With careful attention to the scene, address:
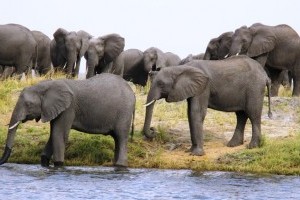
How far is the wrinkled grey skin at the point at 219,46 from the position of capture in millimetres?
29078

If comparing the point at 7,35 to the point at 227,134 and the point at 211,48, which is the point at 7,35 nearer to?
the point at 211,48

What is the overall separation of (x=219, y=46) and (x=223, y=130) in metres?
5.61

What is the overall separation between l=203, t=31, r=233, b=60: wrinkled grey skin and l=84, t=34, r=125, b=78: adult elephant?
2.59 m

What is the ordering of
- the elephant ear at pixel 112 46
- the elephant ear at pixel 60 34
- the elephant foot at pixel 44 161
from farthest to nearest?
the elephant ear at pixel 60 34, the elephant ear at pixel 112 46, the elephant foot at pixel 44 161

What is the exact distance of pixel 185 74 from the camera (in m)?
22.2

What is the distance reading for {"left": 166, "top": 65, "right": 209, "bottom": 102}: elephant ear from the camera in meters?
22.0

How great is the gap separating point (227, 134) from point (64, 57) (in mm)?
9495

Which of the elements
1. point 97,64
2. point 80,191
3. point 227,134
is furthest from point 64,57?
point 80,191

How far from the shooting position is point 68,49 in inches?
1237

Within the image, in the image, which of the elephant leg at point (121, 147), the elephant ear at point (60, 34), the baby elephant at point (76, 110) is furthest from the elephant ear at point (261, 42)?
the elephant leg at point (121, 147)

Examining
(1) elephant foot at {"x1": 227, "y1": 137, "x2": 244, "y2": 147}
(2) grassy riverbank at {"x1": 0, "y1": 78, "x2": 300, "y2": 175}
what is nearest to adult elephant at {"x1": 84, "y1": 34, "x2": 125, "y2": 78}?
(2) grassy riverbank at {"x1": 0, "y1": 78, "x2": 300, "y2": 175}

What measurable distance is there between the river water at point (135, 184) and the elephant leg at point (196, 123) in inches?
59.7

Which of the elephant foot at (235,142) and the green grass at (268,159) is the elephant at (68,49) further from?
the green grass at (268,159)

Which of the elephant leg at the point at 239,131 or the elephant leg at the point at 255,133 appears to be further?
the elephant leg at the point at 239,131
